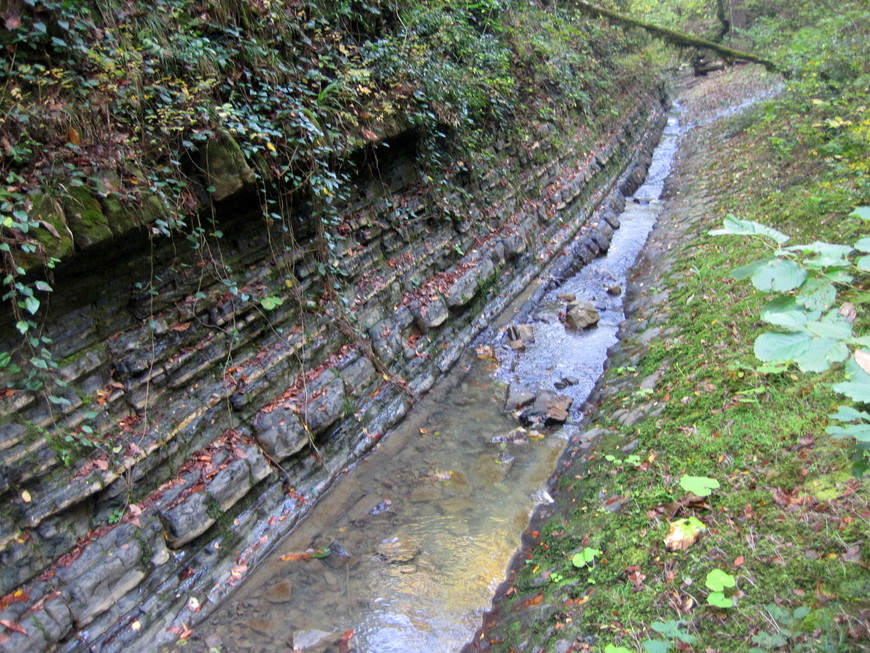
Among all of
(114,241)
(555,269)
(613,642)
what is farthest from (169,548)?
(555,269)

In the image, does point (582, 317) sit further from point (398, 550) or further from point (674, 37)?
point (674, 37)

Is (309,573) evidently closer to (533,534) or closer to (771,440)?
(533,534)

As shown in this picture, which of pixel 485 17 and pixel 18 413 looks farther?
pixel 485 17

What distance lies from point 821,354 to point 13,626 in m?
4.50

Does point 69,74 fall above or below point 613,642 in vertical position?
above

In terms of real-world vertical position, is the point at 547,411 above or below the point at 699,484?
below

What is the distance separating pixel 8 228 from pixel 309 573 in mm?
3360

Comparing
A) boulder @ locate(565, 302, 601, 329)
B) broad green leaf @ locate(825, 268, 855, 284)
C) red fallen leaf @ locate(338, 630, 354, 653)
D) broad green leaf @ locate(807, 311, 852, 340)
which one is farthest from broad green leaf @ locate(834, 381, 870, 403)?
boulder @ locate(565, 302, 601, 329)

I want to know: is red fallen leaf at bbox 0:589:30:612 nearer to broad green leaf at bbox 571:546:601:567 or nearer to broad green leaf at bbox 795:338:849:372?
broad green leaf at bbox 571:546:601:567

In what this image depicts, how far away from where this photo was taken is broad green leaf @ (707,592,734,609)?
2.80 meters

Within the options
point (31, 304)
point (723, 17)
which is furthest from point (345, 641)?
point (723, 17)

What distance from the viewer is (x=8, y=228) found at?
3.58 metres

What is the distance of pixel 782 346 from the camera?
1537 mm

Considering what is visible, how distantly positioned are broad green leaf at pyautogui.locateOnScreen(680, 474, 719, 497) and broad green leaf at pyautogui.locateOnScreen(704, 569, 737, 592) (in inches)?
25.0
